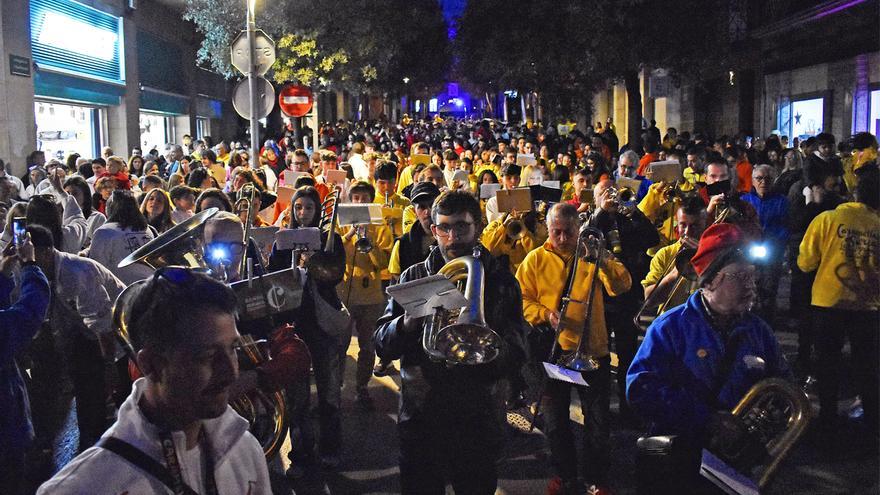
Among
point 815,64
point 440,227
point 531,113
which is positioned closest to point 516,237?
point 440,227

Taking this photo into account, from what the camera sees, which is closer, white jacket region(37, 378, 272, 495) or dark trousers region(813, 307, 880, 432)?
white jacket region(37, 378, 272, 495)

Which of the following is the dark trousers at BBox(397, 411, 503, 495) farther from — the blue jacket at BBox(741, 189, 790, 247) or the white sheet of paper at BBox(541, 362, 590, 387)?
the blue jacket at BBox(741, 189, 790, 247)

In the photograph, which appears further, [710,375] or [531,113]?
[531,113]

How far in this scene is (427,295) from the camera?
3.55 m

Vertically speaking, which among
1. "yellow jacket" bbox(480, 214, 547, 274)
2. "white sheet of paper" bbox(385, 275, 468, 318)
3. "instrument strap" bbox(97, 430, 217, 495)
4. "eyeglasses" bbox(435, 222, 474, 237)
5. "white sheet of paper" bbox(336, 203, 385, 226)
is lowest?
"yellow jacket" bbox(480, 214, 547, 274)

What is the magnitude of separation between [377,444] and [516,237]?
2239 mm

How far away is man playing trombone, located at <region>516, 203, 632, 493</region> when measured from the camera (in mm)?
5477

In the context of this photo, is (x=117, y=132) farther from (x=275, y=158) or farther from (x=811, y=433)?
(x=811, y=433)

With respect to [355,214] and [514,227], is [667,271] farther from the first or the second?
[355,214]

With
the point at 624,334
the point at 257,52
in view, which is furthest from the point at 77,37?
the point at 624,334

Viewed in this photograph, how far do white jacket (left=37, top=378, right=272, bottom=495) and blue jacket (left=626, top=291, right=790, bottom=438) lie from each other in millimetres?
1889

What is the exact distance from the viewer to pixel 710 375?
12.0ft

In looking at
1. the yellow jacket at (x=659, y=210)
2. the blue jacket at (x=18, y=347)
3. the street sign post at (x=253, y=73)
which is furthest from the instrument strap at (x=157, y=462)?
the street sign post at (x=253, y=73)

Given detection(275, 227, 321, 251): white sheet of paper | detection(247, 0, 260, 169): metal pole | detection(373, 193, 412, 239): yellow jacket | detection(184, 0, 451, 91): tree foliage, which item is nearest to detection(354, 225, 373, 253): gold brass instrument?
detection(275, 227, 321, 251): white sheet of paper
